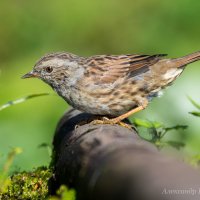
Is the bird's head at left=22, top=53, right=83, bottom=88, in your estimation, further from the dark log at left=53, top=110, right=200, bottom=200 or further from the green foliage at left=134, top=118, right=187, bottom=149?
the dark log at left=53, top=110, right=200, bottom=200

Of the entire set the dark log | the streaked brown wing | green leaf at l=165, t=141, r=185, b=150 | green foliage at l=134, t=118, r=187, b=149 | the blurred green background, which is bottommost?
the blurred green background

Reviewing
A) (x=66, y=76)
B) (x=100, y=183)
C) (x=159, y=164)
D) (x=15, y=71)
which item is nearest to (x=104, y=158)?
(x=100, y=183)

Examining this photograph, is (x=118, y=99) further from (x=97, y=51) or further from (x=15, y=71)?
(x=97, y=51)

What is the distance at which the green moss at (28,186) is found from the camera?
183 inches

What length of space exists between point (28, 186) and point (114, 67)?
2.15 m

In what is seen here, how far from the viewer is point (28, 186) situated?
15.5ft

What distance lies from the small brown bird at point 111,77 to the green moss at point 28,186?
153 centimetres

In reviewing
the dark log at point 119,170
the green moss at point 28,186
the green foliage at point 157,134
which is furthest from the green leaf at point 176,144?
the green moss at point 28,186

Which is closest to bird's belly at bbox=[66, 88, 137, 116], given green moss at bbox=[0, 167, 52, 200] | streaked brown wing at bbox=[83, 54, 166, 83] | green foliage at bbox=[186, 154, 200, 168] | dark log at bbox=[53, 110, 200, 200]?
streaked brown wing at bbox=[83, 54, 166, 83]

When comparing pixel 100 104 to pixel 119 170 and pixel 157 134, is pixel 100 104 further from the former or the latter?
pixel 119 170

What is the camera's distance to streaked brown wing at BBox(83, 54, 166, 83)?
6.51 meters

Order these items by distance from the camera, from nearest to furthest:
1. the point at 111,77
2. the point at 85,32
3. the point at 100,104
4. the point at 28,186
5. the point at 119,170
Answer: the point at 119,170, the point at 28,186, the point at 100,104, the point at 111,77, the point at 85,32

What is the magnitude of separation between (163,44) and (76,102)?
5.13 metres

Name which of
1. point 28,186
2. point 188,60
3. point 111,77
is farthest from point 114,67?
point 28,186
